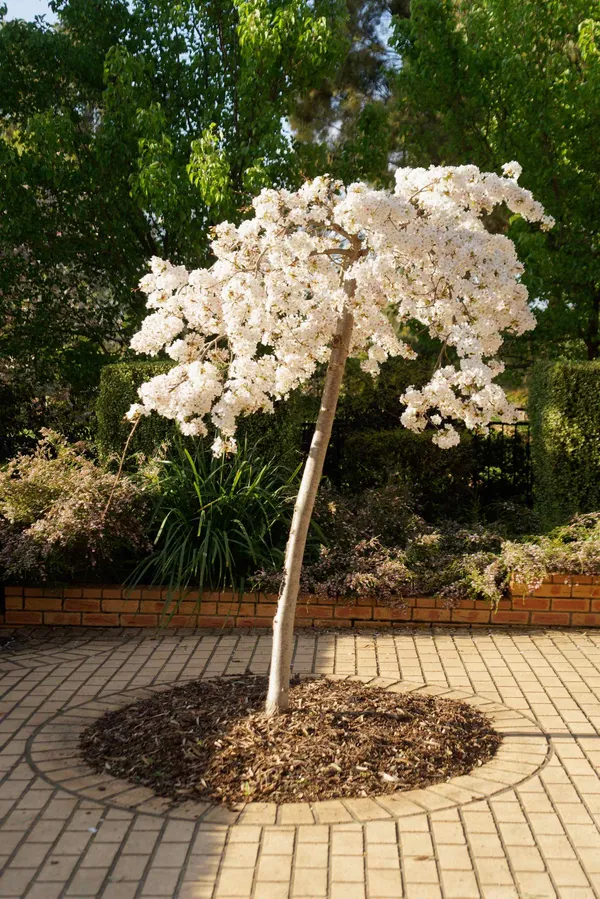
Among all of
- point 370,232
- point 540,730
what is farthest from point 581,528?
point 370,232

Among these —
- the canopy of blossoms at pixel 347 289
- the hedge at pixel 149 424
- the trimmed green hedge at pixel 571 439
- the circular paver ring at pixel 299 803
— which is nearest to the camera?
the circular paver ring at pixel 299 803

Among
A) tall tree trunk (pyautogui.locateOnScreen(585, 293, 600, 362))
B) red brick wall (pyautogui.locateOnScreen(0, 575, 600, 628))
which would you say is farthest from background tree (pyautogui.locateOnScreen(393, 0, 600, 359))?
red brick wall (pyautogui.locateOnScreen(0, 575, 600, 628))

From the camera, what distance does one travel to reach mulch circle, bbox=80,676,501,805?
399 cm

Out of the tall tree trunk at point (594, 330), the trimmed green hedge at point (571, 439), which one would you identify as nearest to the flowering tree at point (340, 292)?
the trimmed green hedge at point (571, 439)

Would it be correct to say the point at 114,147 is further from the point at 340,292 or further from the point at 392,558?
the point at 340,292

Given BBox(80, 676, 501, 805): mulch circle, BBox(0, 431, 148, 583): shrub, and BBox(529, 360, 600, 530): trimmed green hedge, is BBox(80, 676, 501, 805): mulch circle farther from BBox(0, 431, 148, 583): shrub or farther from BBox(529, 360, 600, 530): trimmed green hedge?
BBox(529, 360, 600, 530): trimmed green hedge

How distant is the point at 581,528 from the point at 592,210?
14.6 feet

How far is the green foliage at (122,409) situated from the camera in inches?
318

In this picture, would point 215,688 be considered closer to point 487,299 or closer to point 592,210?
point 487,299

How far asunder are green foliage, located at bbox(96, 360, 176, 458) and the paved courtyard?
2.98 m

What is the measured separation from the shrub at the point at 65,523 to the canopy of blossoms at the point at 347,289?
7.90ft

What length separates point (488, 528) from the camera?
8070 millimetres

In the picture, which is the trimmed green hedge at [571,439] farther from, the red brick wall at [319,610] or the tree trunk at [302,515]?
the tree trunk at [302,515]

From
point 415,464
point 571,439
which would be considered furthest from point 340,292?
point 415,464
